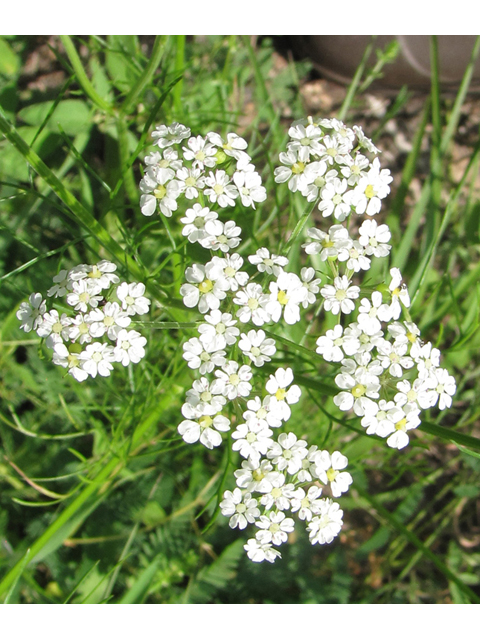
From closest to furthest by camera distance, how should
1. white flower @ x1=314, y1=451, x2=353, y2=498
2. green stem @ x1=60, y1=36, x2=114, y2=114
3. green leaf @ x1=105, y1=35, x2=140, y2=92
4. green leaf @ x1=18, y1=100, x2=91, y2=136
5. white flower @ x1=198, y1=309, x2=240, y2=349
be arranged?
white flower @ x1=198, y1=309, x2=240, y2=349 < white flower @ x1=314, y1=451, x2=353, y2=498 < green stem @ x1=60, y1=36, x2=114, y2=114 < green leaf @ x1=105, y1=35, x2=140, y2=92 < green leaf @ x1=18, y1=100, x2=91, y2=136

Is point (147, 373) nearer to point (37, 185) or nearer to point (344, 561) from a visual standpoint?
point (37, 185)

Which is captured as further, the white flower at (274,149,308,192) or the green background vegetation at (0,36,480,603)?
the green background vegetation at (0,36,480,603)

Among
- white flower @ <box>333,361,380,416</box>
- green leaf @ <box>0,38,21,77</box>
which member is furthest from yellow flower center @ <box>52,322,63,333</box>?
green leaf @ <box>0,38,21,77</box>

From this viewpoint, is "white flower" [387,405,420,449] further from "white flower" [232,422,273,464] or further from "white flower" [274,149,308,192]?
"white flower" [274,149,308,192]

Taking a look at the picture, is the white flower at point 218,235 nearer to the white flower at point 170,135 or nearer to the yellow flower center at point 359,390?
the white flower at point 170,135

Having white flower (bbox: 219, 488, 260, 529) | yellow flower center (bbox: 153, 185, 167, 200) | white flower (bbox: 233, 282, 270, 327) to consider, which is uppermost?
yellow flower center (bbox: 153, 185, 167, 200)

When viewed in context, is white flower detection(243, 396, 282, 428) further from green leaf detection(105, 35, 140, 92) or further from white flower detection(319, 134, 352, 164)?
green leaf detection(105, 35, 140, 92)

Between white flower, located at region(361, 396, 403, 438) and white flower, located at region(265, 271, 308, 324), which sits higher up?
white flower, located at region(265, 271, 308, 324)

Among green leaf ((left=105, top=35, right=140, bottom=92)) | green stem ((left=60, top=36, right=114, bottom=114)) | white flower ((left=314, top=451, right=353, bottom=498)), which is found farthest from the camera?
green leaf ((left=105, top=35, right=140, bottom=92))
